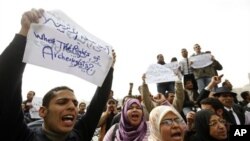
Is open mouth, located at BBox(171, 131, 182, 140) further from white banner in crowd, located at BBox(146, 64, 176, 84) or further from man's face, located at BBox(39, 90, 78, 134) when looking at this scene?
white banner in crowd, located at BBox(146, 64, 176, 84)

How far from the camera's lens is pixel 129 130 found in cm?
427

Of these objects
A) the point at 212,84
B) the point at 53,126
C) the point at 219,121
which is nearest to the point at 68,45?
the point at 53,126

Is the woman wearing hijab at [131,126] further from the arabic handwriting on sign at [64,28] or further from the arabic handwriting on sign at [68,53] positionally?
the arabic handwriting on sign at [64,28]

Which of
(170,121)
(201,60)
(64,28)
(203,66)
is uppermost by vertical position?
(201,60)

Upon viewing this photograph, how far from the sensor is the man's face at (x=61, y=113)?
257 centimetres

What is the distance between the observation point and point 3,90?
2.11m

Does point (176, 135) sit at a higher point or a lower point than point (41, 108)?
lower

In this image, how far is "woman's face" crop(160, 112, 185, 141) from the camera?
299cm

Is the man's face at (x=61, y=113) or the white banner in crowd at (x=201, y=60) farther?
the white banner in crowd at (x=201, y=60)

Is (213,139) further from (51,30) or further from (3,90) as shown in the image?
(3,90)

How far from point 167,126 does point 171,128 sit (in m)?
0.05

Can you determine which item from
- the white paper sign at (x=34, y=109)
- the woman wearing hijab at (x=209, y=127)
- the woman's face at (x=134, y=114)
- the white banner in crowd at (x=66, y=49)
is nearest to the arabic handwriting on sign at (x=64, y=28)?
the white banner in crowd at (x=66, y=49)

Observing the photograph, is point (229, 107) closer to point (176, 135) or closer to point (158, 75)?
point (158, 75)

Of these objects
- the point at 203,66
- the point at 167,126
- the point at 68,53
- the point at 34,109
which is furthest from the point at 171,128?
the point at 34,109
